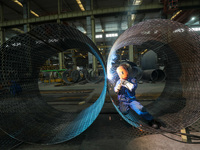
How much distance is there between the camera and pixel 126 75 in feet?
6.71

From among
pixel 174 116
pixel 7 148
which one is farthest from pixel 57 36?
pixel 174 116

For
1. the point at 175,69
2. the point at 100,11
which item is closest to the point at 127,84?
the point at 175,69

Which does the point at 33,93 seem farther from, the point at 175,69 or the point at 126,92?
the point at 175,69

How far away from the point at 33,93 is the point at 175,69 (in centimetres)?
451

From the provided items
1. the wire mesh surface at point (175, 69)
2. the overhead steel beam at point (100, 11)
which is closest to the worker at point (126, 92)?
the wire mesh surface at point (175, 69)

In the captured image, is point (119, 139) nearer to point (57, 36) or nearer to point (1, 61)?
point (57, 36)

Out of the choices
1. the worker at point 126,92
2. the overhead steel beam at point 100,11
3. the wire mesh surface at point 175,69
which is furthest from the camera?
the overhead steel beam at point 100,11

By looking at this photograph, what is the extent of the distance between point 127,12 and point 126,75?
11.3 metres

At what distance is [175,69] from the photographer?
3162mm

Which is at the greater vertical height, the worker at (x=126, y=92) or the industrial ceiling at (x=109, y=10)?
the industrial ceiling at (x=109, y=10)

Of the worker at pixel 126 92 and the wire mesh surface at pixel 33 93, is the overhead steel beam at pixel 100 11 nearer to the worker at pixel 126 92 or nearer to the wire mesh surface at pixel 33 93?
the wire mesh surface at pixel 33 93

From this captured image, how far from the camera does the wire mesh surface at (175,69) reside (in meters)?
1.74

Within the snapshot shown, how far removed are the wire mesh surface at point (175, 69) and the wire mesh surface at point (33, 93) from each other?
32.7 inches

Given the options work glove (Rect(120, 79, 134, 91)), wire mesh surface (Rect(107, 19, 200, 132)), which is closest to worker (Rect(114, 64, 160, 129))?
work glove (Rect(120, 79, 134, 91))
